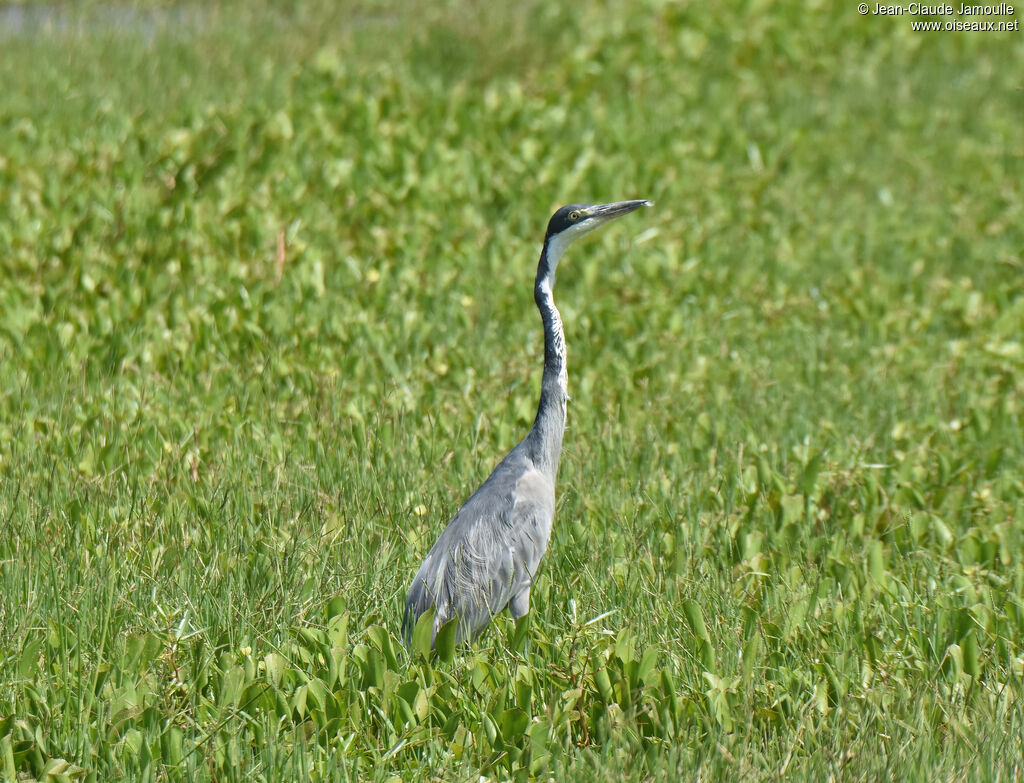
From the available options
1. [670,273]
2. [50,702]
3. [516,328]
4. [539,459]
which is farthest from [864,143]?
[50,702]

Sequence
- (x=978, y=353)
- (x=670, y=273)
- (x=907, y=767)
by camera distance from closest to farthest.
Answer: (x=907, y=767), (x=978, y=353), (x=670, y=273)

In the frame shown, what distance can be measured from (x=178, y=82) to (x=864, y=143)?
5.62 metres

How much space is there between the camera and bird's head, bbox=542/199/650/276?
477 centimetres

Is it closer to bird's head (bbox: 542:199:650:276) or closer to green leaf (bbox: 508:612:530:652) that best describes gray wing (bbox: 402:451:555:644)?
green leaf (bbox: 508:612:530:652)

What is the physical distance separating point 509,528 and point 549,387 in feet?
1.96

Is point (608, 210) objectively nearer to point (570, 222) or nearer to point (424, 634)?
point (570, 222)

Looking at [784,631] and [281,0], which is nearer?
[784,631]

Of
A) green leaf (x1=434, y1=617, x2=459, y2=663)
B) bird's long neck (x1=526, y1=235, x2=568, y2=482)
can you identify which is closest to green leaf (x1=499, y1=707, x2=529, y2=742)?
green leaf (x1=434, y1=617, x2=459, y2=663)

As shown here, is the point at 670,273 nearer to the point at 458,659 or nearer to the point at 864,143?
the point at 864,143

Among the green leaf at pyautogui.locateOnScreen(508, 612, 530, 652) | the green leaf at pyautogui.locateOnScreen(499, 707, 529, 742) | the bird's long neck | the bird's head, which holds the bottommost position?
the green leaf at pyautogui.locateOnScreen(499, 707, 529, 742)

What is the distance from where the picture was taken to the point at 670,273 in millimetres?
7941

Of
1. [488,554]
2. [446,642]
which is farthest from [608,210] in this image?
[446,642]

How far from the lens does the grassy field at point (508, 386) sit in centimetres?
369

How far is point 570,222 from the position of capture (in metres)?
4.80
